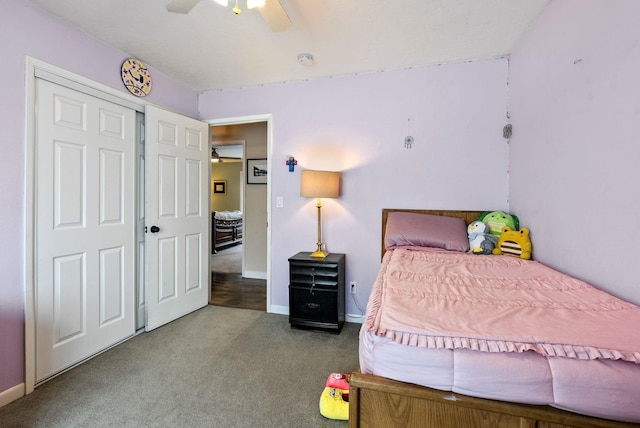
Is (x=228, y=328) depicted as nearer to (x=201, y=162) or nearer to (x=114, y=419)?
(x=114, y=419)

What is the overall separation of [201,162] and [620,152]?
323 cm

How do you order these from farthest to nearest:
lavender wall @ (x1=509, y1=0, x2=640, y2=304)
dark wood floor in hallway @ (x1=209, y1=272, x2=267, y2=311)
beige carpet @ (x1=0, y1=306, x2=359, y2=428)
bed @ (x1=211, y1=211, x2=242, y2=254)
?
bed @ (x1=211, y1=211, x2=242, y2=254) < dark wood floor in hallway @ (x1=209, y1=272, x2=267, y2=311) < beige carpet @ (x1=0, y1=306, x2=359, y2=428) < lavender wall @ (x1=509, y1=0, x2=640, y2=304)

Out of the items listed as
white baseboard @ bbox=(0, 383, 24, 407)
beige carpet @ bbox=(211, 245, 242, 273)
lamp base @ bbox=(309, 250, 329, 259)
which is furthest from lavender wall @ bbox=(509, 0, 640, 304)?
beige carpet @ bbox=(211, 245, 242, 273)

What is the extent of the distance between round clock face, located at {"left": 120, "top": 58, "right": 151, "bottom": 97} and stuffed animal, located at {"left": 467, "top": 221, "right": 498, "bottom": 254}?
3059mm

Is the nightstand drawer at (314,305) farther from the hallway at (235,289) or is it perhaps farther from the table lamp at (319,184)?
the table lamp at (319,184)

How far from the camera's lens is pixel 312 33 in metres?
2.17

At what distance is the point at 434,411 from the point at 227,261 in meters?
5.47

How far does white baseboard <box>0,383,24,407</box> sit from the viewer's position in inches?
67.4

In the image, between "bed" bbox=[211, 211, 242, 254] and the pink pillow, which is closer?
the pink pillow

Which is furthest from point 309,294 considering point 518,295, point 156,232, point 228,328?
point 518,295

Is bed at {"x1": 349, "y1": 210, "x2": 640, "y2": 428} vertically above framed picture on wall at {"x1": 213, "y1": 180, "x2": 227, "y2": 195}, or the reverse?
framed picture on wall at {"x1": 213, "y1": 180, "x2": 227, "y2": 195}

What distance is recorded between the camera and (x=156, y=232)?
2693mm

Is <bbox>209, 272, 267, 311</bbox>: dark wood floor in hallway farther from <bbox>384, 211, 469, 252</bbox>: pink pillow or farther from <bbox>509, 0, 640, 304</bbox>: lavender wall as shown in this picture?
<bbox>509, 0, 640, 304</bbox>: lavender wall

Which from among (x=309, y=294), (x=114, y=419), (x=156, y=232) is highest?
(x=156, y=232)
